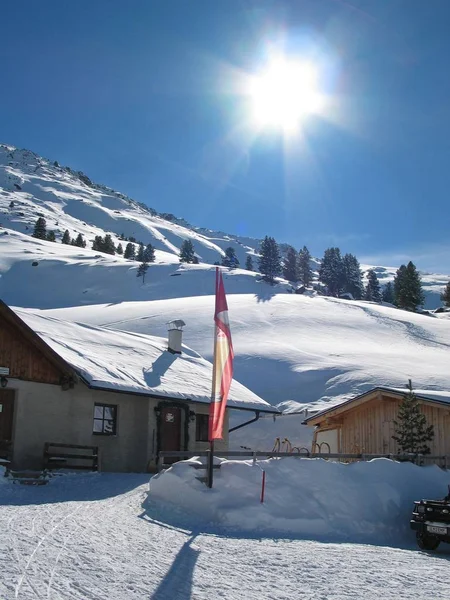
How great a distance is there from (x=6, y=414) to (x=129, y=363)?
5666 millimetres

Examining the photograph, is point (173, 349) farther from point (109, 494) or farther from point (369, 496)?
point (369, 496)

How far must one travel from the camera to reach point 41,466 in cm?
1614

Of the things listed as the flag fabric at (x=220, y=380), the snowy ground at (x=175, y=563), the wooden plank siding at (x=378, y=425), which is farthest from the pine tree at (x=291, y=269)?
the snowy ground at (x=175, y=563)

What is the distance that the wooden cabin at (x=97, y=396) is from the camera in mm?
16094

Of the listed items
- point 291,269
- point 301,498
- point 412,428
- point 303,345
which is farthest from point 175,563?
point 291,269

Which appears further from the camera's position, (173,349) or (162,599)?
(173,349)

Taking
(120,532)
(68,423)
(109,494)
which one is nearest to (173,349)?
(68,423)

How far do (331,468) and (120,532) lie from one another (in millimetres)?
5200

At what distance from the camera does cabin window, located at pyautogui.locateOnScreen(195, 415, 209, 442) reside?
2188cm

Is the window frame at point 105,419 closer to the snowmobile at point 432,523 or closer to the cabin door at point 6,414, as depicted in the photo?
the cabin door at point 6,414

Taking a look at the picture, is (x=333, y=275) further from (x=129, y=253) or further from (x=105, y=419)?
(x=105, y=419)

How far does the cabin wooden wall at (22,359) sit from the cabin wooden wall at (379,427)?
10.5 metres

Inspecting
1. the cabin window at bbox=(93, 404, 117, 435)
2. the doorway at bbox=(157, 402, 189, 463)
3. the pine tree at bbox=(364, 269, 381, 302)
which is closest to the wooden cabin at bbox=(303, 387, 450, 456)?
the doorway at bbox=(157, 402, 189, 463)

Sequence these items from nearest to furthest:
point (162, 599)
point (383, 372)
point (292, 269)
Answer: point (162, 599) → point (383, 372) → point (292, 269)
